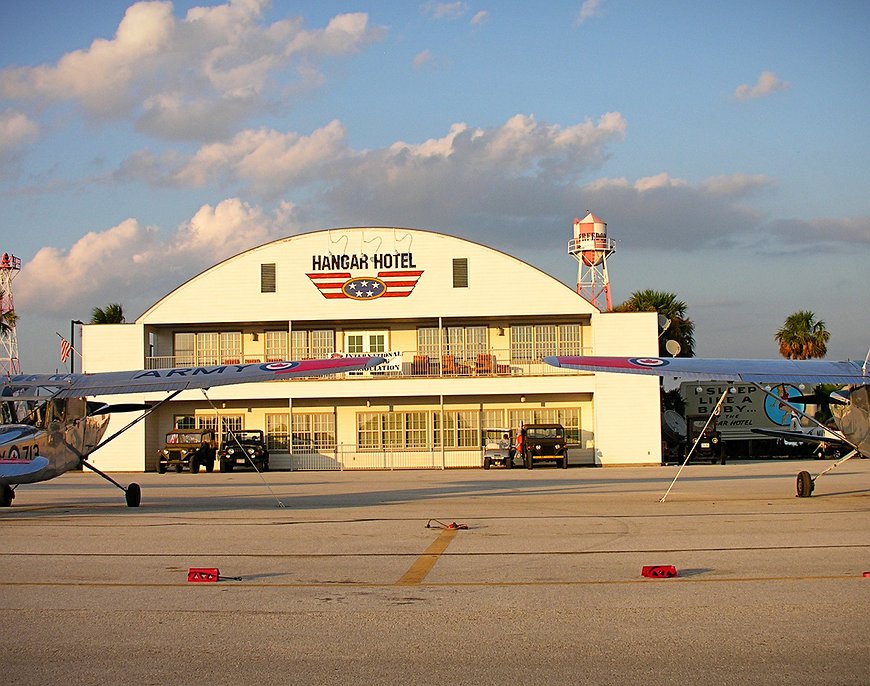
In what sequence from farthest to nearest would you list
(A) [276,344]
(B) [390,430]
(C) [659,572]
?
(A) [276,344], (B) [390,430], (C) [659,572]

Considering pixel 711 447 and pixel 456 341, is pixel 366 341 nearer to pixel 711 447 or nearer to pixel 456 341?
pixel 456 341

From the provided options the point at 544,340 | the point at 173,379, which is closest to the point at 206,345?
the point at 544,340

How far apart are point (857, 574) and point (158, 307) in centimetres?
3924

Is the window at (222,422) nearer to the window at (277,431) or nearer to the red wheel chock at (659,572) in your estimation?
the window at (277,431)

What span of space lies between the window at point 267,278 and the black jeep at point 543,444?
44.4ft

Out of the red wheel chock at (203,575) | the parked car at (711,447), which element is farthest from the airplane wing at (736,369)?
the parked car at (711,447)

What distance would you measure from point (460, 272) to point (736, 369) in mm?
25549

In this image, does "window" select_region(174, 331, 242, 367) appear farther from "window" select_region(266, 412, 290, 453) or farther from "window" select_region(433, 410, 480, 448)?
"window" select_region(433, 410, 480, 448)

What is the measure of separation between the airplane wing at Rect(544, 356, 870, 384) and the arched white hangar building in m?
22.5

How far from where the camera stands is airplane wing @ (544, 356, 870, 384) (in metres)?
19.3

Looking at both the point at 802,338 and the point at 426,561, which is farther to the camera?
the point at 802,338

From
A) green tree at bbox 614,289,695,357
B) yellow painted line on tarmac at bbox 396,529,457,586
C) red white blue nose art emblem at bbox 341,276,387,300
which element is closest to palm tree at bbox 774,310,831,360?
green tree at bbox 614,289,695,357

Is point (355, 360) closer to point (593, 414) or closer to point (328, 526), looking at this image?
point (328, 526)

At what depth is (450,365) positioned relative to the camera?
44.6 metres
